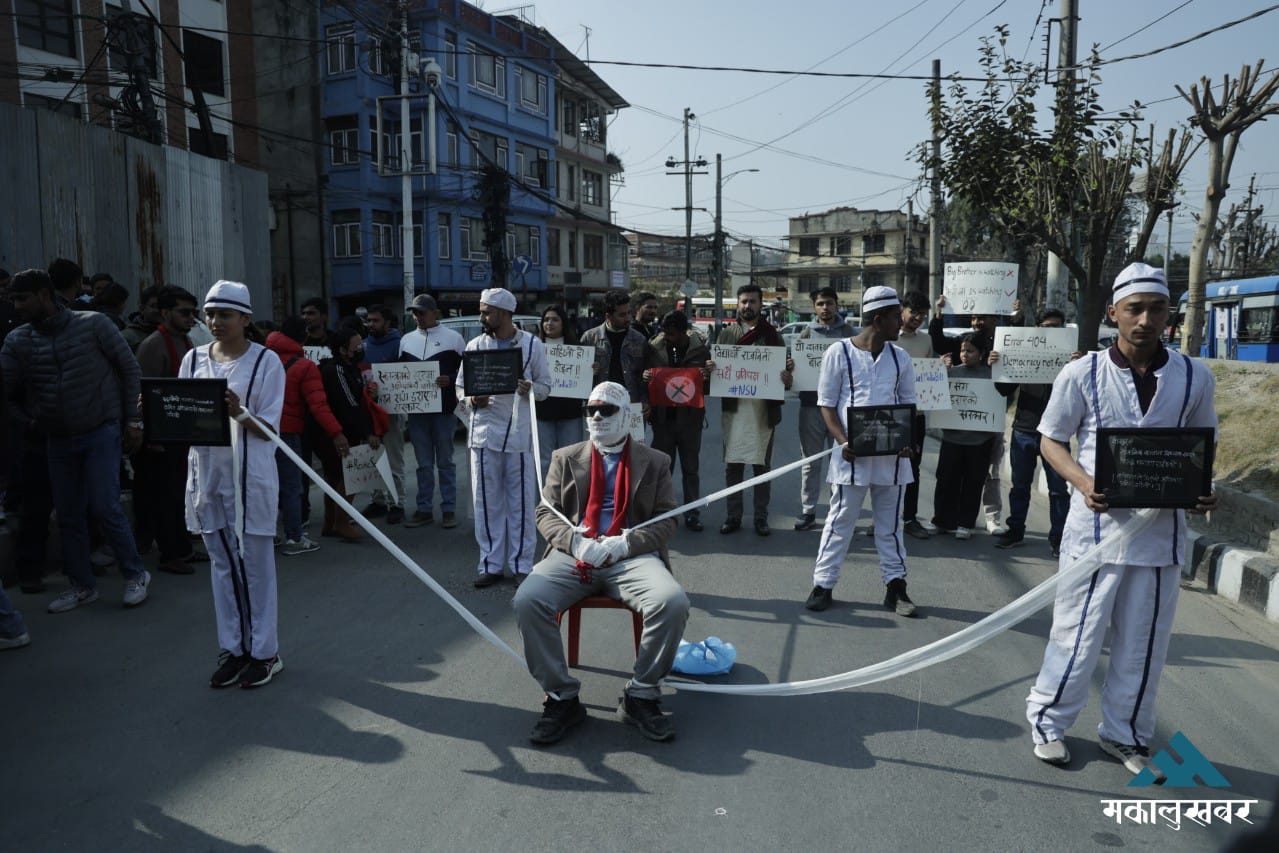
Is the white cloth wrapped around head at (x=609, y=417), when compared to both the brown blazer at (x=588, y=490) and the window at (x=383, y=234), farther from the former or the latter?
the window at (x=383, y=234)

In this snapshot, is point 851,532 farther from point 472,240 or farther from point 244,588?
point 472,240

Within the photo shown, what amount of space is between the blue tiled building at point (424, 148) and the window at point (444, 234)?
0.13 feet

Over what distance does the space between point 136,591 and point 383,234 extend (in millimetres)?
28678

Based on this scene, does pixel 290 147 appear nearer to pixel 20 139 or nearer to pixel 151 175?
pixel 151 175

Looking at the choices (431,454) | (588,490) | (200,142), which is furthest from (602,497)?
(200,142)

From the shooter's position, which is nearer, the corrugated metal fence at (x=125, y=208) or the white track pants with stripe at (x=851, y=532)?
the white track pants with stripe at (x=851, y=532)

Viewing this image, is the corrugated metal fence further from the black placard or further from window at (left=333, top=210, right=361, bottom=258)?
window at (left=333, top=210, right=361, bottom=258)

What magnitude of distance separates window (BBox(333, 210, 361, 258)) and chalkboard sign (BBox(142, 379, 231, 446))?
29352 millimetres

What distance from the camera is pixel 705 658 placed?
500 cm

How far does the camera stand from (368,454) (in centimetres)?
829

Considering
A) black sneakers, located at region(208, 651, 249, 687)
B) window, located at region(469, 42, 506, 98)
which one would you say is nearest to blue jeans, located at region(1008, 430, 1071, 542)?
black sneakers, located at region(208, 651, 249, 687)

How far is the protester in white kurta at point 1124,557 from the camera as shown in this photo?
3.87 metres

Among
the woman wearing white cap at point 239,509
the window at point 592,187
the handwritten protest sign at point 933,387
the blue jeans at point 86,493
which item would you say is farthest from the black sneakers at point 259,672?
the window at point 592,187

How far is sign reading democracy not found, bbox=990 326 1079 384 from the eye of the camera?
762cm
